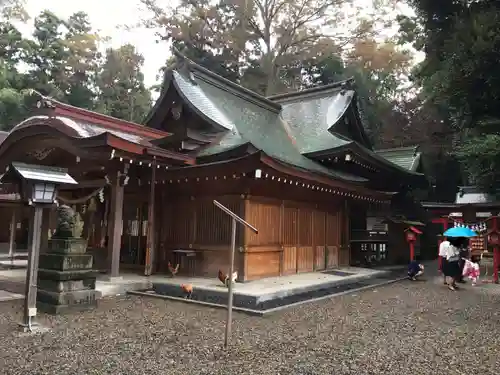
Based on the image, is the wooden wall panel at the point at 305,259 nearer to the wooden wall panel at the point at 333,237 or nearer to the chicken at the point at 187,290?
the wooden wall panel at the point at 333,237

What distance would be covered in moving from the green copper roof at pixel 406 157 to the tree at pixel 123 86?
2346 cm

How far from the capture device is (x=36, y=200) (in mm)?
6129

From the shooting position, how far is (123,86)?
37469mm

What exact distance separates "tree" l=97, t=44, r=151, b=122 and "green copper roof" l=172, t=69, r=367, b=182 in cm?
2297

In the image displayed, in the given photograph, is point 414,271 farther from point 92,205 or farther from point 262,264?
point 92,205

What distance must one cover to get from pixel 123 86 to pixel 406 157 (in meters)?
27.1

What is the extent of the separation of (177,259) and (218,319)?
471 centimetres

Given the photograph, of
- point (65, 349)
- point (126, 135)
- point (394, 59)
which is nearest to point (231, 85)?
point (126, 135)

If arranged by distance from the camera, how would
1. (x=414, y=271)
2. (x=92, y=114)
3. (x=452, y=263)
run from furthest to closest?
1. (x=414, y=271)
2. (x=452, y=263)
3. (x=92, y=114)

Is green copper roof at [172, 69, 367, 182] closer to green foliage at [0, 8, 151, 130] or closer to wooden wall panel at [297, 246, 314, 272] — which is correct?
wooden wall panel at [297, 246, 314, 272]

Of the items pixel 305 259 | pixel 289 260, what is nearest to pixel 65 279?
pixel 289 260

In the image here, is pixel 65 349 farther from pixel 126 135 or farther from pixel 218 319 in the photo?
pixel 126 135

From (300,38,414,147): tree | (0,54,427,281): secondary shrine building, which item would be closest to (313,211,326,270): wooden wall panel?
(0,54,427,281): secondary shrine building

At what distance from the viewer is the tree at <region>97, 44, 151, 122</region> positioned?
36.6m
